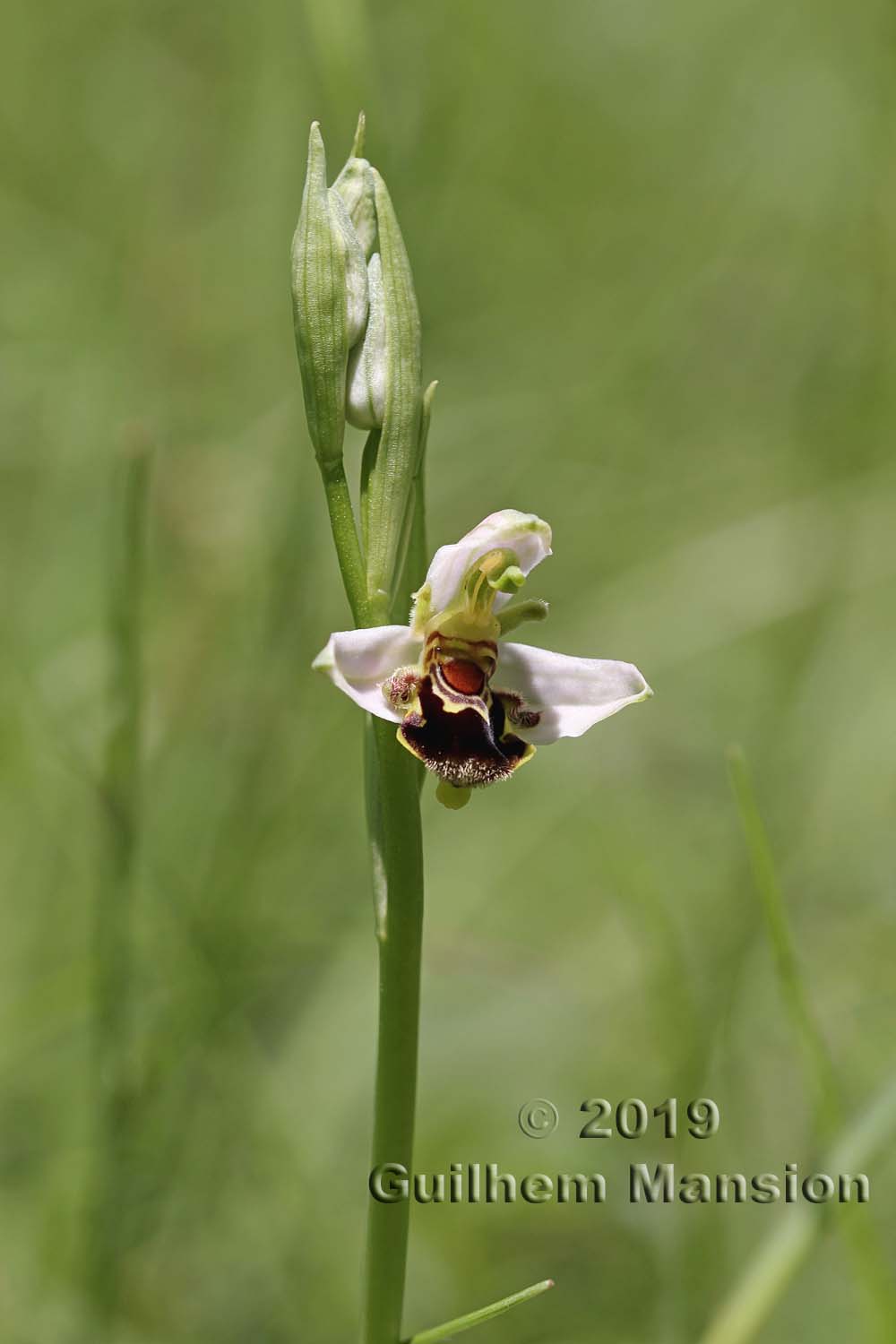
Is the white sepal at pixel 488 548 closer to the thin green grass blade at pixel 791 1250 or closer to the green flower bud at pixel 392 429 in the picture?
the green flower bud at pixel 392 429

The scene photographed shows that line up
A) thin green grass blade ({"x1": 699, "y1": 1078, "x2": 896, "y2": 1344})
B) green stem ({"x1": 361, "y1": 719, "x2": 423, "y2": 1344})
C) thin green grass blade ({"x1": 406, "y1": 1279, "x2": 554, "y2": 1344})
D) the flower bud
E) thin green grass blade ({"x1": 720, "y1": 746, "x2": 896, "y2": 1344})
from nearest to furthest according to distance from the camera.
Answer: thin green grass blade ({"x1": 406, "y1": 1279, "x2": 554, "y2": 1344}) → green stem ({"x1": 361, "y1": 719, "x2": 423, "y2": 1344}) → the flower bud → thin green grass blade ({"x1": 720, "y1": 746, "x2": 896, "y2": 1344}) → thin green grass blade ({"x1": 699, "y1": 1078, "x2": 896, "y2": 1344})

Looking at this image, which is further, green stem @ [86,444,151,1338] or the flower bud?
green stem @ [86,444,151,1338]

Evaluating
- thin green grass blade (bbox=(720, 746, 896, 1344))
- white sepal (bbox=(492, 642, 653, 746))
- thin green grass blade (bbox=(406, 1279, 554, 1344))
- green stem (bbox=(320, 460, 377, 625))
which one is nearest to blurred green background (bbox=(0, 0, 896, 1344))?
thin green grass blade (bbox=(720, 746, 896, 1344))

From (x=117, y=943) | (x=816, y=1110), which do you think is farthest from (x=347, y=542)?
(x=816, y=1110)

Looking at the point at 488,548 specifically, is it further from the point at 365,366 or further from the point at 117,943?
the point at 117,943

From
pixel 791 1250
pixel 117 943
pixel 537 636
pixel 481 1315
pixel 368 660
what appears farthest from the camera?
pixel 537 636

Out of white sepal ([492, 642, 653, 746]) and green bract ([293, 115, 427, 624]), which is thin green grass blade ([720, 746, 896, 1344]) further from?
green bract ([293, 115, 427, 624])

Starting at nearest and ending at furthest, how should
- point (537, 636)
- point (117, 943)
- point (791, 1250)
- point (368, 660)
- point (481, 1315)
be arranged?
point (481, 1315)
point (368, 660)
point (791, 1250)
point (117, 943)
point (537, 636)

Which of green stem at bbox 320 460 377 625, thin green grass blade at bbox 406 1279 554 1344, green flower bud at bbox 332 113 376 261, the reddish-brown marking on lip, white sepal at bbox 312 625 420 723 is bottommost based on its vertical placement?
thin green grass blade at bbox 406 1279 554 1344
